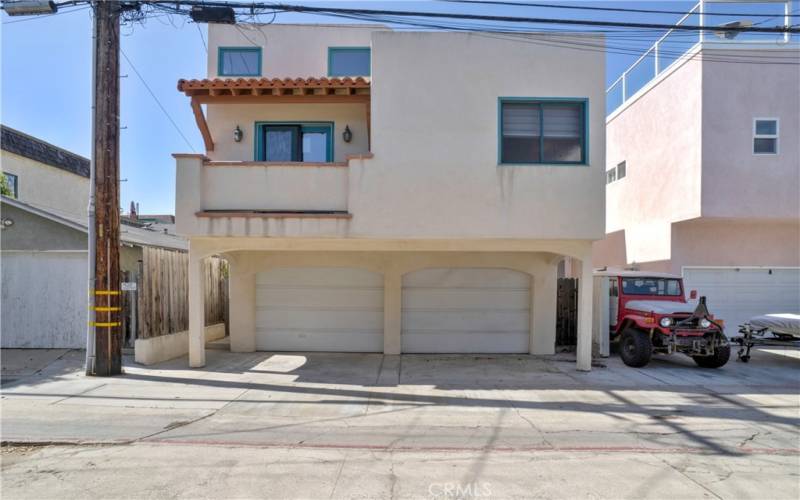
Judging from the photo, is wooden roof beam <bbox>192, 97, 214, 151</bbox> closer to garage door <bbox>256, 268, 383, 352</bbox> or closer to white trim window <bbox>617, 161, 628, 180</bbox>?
garage door <bbox>256, 268, 383, 352</bbox>

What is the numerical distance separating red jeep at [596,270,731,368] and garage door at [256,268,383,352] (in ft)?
18.1

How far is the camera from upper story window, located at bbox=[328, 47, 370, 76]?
39.6 ft

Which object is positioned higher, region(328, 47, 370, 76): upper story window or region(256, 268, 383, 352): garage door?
region(328, 47, 370, 76): upper story window

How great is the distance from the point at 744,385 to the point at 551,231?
442 cm

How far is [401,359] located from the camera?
1081cm

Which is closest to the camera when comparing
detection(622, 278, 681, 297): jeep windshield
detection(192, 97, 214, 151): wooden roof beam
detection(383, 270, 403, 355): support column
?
detection(192, 97, 214, 151): wooden roof beam

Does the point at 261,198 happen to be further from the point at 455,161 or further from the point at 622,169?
the point at 622,169

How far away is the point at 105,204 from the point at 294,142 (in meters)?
3.96

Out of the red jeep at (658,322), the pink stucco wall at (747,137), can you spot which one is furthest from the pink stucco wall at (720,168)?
the red jeep at (658,322)

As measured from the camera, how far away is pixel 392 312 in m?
11.4

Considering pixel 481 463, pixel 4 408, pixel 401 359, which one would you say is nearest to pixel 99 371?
pixel 4 408

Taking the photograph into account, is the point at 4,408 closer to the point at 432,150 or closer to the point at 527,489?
the point at 527,489

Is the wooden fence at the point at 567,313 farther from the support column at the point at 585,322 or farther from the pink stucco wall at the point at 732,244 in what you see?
the pink stucco wall at the point at 732,244

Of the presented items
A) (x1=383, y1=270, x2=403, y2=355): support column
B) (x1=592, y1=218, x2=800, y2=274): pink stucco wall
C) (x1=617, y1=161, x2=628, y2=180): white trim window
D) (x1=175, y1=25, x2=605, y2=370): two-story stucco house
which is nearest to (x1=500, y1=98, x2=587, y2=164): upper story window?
(x1=175, y1=25, x2=605, y2=370): two-story stucco house
